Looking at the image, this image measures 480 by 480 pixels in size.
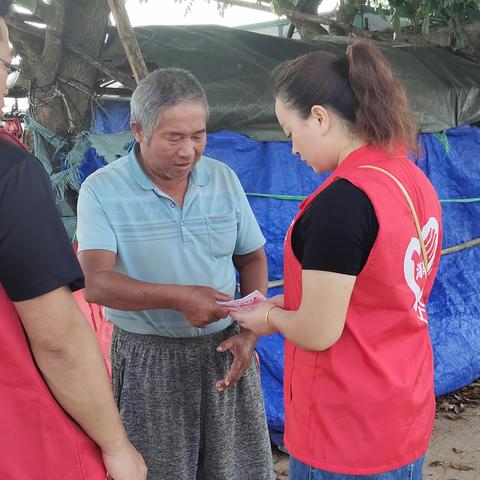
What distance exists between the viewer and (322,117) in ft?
5.08

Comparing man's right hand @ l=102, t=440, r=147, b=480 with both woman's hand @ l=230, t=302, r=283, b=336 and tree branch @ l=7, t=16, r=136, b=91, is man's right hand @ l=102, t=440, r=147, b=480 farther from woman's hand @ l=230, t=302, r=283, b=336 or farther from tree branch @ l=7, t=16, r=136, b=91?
tree branch @ l=7, t=16, r=136, b=91

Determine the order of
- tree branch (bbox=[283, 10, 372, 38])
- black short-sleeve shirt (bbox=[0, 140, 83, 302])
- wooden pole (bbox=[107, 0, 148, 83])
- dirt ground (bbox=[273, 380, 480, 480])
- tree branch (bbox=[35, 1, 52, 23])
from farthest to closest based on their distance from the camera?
tree branch (bbox=[283, 10, 372, 38]) → dirt ground (bbox=[273, 380, 480, 480]) → tree branch (bbox=[35, 1, 52, 23]) → wooden pole (bbox=[107, 0, 148, 83]) → black short-sleeve shirt (bbox=[0, 140, 83, 302])

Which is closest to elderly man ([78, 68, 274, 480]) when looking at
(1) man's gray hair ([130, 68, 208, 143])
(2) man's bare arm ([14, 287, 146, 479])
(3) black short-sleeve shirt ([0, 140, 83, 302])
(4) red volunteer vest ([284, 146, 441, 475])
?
(1) man's gray hair ([130, 68, 208, 143])

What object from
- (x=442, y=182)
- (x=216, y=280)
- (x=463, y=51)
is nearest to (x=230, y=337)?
(x=216, y=280)

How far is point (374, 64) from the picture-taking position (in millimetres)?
1571

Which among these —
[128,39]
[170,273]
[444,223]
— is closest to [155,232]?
[170,273]

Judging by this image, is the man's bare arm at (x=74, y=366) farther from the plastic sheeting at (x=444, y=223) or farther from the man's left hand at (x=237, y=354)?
the plastic sheeting at (x=444, y=223)

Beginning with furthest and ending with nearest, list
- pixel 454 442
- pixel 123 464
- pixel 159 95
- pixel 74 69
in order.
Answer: pixel 454 442, pixel 74 69, pixel 159 95, pixel 123 464

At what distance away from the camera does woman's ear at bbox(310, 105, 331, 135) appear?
60.7 inches

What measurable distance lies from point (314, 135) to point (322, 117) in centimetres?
5

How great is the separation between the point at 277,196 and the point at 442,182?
1486mm

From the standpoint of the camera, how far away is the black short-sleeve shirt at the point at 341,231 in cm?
140

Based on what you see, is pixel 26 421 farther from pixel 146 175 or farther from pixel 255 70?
pixel 255 70

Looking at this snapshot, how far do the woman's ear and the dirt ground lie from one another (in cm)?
269
